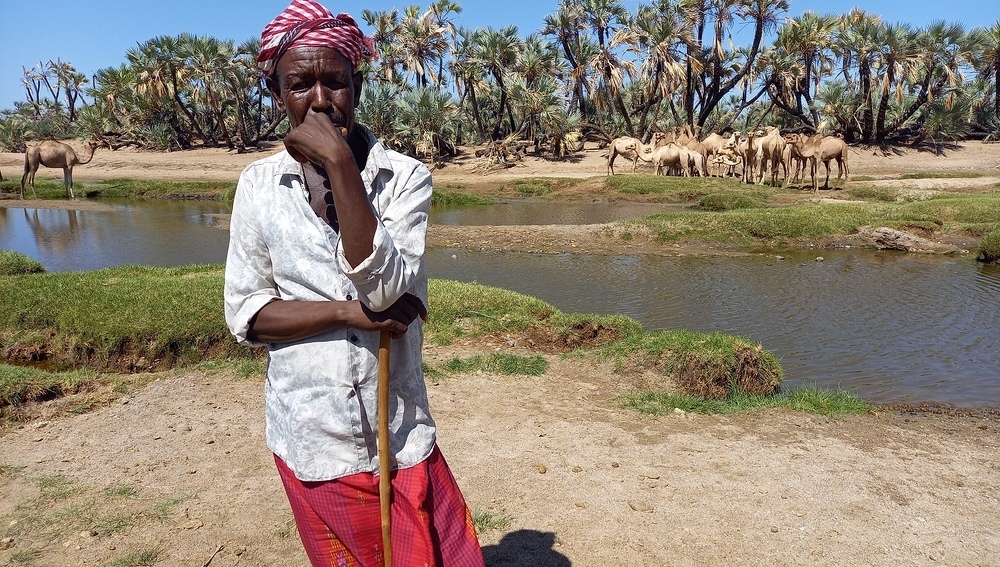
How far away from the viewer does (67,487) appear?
383 centimetres

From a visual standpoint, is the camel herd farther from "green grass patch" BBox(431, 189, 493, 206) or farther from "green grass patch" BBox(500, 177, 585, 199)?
"green grass patch" BBox(431, 189, 493, 206)

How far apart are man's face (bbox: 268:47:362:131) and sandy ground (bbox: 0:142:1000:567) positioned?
89.0 inches

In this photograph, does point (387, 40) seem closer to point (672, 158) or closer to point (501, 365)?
point (672, 158)

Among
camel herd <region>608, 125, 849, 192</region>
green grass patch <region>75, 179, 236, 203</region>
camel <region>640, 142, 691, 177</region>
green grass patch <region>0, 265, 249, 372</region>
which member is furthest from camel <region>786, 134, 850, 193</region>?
green grass patch <region>0, 265, 249, 372</region>

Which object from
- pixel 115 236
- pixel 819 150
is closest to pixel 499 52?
pixel 819 150

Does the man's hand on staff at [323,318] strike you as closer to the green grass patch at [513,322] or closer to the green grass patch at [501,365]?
the green grass patch at [501,365]

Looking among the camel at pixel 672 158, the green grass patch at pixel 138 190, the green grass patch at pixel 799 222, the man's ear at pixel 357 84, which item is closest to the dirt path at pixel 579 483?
the man's ear at pixel 357 84

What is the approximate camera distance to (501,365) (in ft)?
19.5

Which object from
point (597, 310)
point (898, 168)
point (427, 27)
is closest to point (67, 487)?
point (597, 310)

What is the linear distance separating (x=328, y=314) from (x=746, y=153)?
24.7 metres

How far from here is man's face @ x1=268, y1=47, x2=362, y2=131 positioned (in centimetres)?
168

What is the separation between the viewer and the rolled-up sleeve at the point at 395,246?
152cm

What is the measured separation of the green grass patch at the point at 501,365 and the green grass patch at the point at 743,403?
2.85ft

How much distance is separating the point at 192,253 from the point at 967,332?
1181cm
